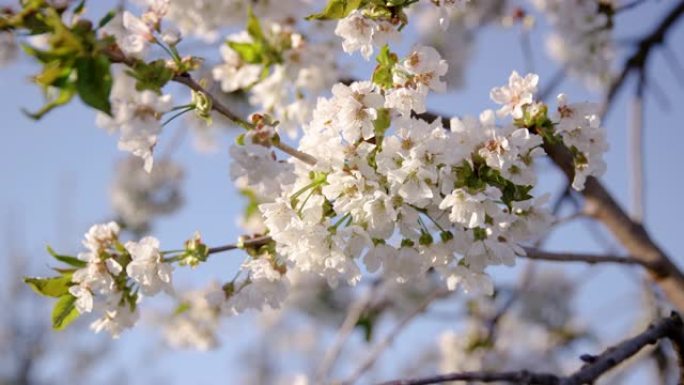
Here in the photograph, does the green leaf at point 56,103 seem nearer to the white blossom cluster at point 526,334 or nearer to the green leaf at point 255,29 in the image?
the green leaf at point 255,29

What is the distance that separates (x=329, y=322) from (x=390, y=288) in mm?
1308

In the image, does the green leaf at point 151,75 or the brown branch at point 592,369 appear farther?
the brown branch at point 592,369

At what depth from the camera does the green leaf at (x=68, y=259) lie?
1.24 metres

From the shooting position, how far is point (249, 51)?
168 centimetres

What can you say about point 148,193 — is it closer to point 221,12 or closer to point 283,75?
point 221,12

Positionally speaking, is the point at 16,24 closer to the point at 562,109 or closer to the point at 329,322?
the point at 562,109

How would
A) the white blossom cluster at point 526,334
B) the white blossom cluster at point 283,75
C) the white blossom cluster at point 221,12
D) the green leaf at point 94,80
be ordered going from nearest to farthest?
the green leaf at point 94,80 → the white blossom cluster at point 283,75 → the white blossom cluster at point 221,12 → the white blossom cluster at point 526,334

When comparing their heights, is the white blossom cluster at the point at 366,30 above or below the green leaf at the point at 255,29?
above

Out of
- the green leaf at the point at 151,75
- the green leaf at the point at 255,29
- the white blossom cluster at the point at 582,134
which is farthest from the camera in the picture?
the green leaf at the point at 255,29

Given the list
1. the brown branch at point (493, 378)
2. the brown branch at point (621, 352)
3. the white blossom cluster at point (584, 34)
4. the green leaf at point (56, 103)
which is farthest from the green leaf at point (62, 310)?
the white blossom cluster at point (584, 34)

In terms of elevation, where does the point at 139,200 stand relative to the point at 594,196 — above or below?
below

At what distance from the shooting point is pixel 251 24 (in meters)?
1.51

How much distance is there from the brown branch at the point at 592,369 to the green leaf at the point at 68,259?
1.90ft

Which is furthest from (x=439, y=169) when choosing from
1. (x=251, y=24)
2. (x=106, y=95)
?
(x=251, y=24)
